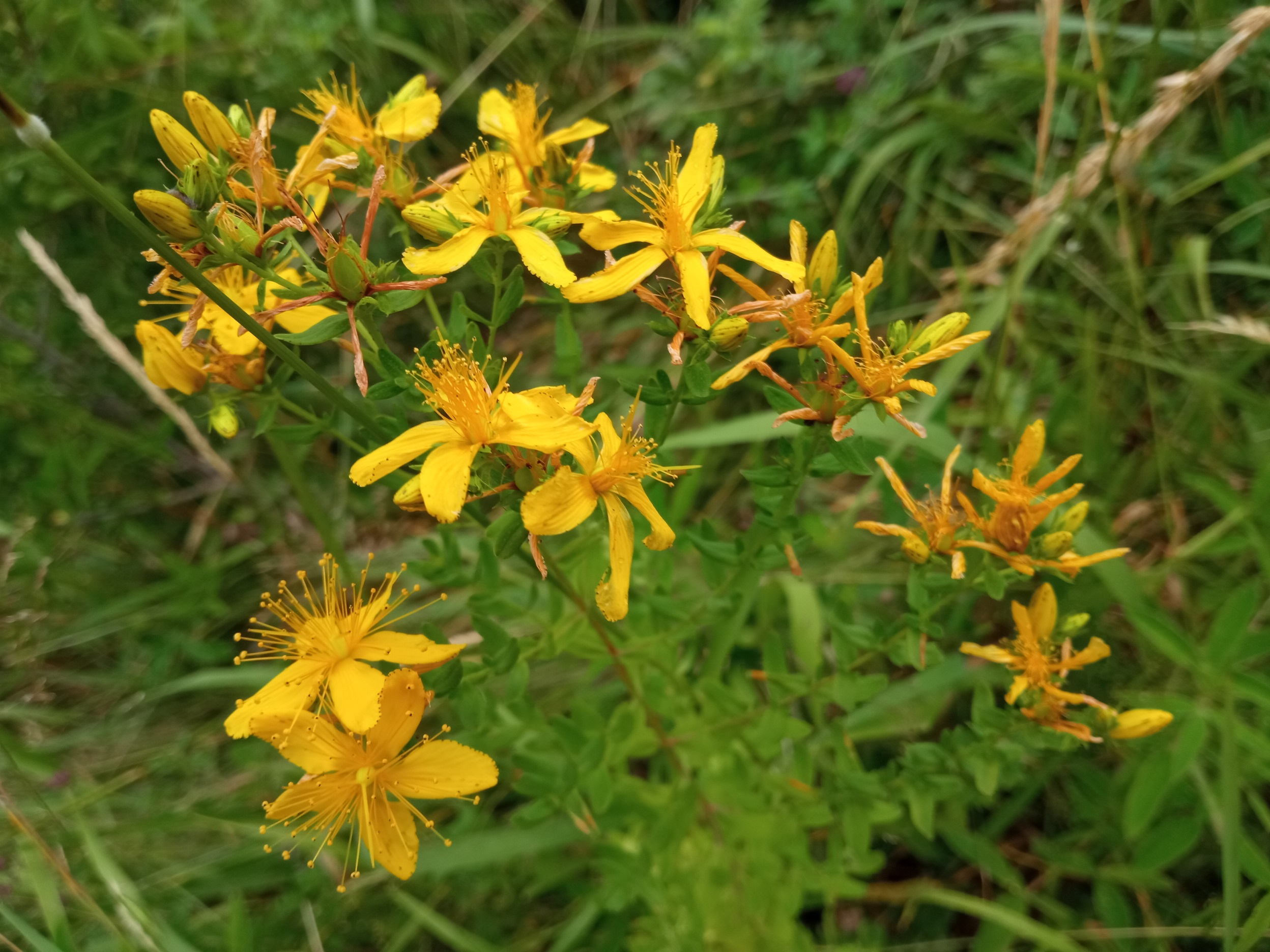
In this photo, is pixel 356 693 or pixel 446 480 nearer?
pixel 446 480

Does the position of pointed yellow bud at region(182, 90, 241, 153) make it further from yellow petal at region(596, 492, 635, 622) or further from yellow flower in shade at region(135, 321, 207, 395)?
yellow petal at region(596, 492, 635, 622)

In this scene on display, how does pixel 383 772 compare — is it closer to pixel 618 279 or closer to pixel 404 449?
pixel 404 449

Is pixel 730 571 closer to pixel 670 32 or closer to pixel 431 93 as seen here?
pixel 431 93

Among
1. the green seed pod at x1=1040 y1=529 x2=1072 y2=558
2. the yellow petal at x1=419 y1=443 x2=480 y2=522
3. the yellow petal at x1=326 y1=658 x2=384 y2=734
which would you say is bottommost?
the green seed pod at x1=1040 y1=529 x2=1072 y2=558

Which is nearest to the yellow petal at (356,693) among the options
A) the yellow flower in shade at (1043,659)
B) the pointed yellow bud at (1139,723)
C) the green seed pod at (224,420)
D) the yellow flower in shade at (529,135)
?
the green seed pod at (224,420)

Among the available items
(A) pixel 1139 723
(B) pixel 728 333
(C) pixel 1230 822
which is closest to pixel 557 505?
(B) pixel 728 333

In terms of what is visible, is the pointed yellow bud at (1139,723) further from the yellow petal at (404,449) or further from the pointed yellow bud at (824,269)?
the yellow petal at (404,449)

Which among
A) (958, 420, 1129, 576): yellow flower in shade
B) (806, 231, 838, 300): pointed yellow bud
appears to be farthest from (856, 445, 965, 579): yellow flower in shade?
(806, 231, 838, 300): pointed yellow bud
